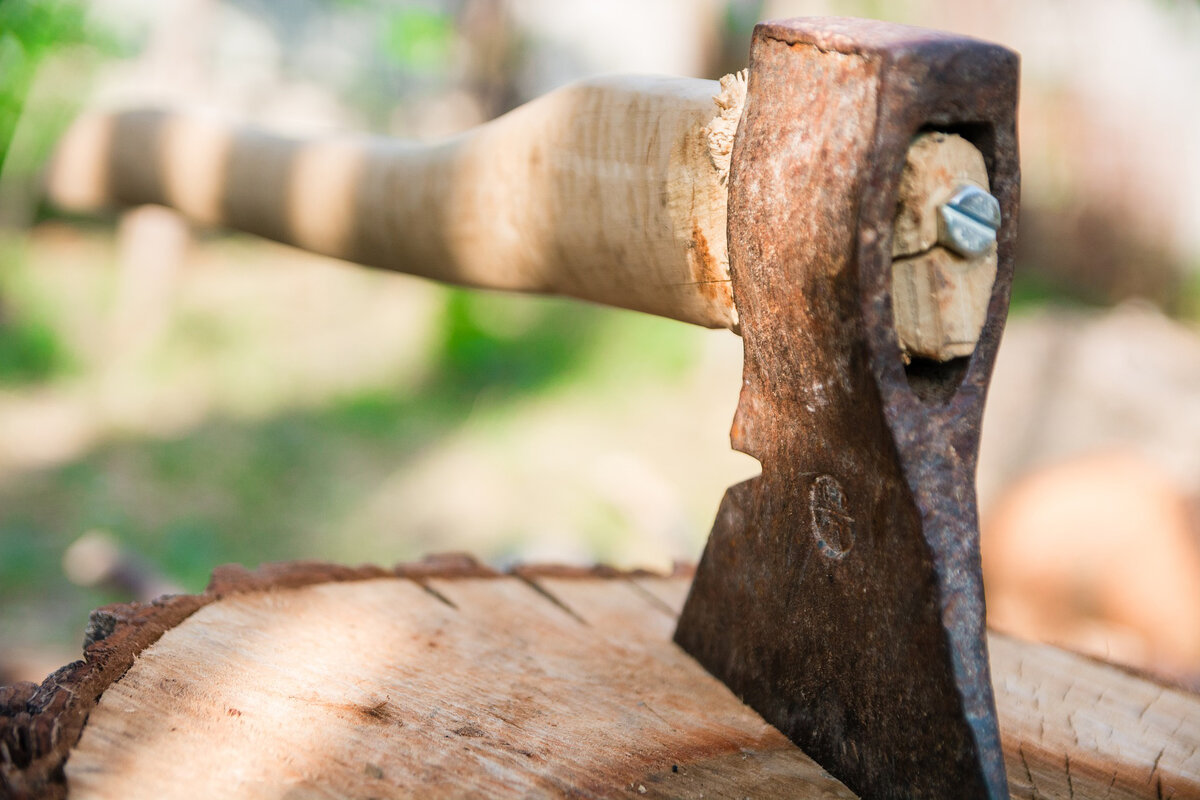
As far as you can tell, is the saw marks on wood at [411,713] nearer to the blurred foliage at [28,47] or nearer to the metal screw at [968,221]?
the metal screw at [968,221]

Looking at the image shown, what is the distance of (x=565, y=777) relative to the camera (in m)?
0.81

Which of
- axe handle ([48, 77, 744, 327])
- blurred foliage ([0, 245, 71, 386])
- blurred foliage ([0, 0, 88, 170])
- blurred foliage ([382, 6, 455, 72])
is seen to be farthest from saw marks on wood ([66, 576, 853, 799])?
blurred foliage ([382, 6, 455, 72])

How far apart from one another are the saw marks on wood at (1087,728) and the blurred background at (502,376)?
4.22 ft

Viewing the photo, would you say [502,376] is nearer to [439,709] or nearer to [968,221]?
[439,709]

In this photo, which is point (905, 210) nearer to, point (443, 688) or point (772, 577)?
point (772, 577)

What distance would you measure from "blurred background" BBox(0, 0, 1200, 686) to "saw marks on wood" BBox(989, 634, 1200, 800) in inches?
50.6

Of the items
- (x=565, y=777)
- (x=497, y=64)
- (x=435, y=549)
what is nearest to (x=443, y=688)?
(x=565, y=777)

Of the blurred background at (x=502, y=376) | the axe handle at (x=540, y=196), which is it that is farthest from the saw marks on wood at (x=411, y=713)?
the blurred background at (x=502, y=376)

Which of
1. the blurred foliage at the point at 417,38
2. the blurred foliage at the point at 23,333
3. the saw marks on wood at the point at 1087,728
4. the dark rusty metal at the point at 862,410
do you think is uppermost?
the blurred foliage at the point at 417,38

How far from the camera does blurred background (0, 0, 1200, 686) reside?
2820 mm

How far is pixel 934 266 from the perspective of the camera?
31.3 inches

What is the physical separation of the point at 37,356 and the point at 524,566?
3240 millimetres

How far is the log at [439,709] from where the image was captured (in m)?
0.76

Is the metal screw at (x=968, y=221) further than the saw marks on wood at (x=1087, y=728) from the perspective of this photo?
No
